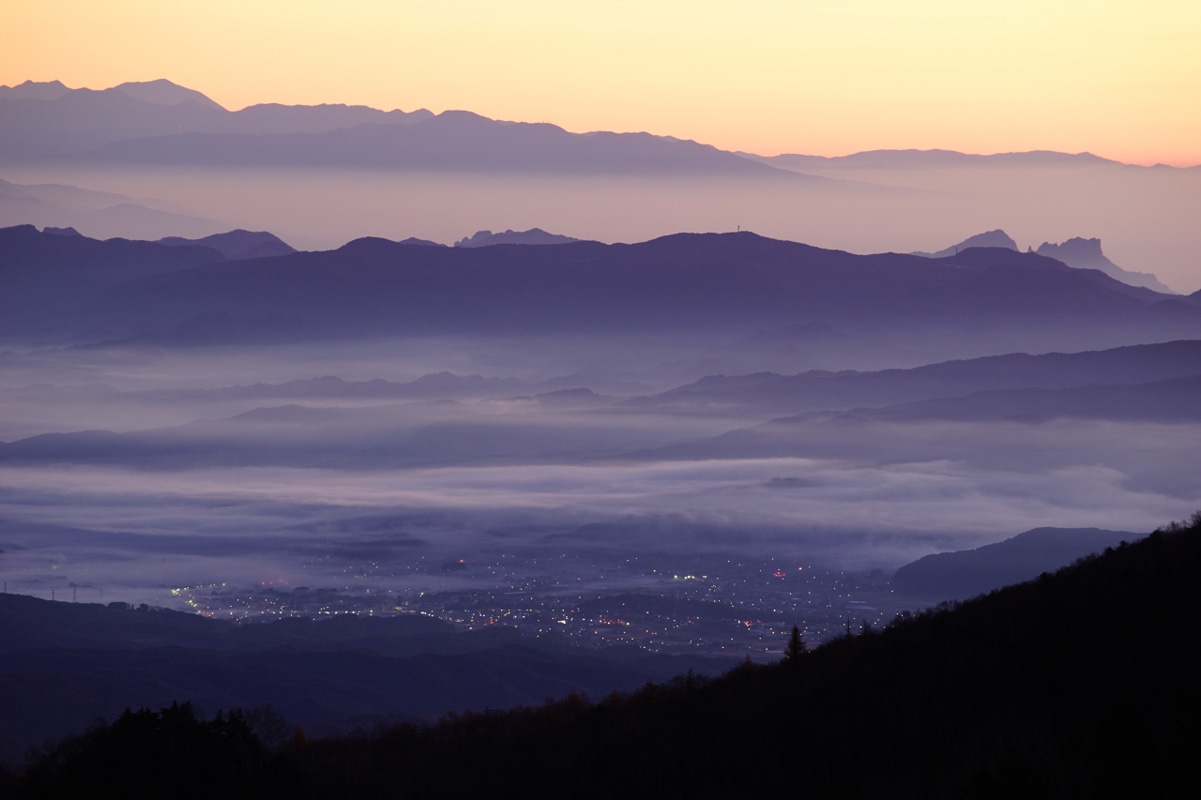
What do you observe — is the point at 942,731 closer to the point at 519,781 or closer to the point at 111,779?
the point at 519,781

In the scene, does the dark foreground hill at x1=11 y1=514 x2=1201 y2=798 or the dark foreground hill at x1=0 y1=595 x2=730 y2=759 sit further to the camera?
the dark foreground hill at x1=0 y1=595 x2=730 y2=759

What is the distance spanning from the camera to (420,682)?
6373 inches

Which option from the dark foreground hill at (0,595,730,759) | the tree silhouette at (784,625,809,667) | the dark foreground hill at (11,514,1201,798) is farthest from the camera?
the dark foreground hill at (0,595,730,759)

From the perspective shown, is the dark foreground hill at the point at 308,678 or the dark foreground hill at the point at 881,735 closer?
the dark foreground hill at the point at 881,735

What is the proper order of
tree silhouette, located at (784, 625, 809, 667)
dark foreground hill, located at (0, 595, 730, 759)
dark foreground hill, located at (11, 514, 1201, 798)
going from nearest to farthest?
dark foreground hill, located at (11, 514, 1201, 798)
tree silhouette, located at (784, 625, 809, 667)
dark foreground hill, located at (0, 595, 730, 759)

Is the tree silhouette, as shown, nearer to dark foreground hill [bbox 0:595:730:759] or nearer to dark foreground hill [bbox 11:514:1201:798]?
dark foreground hill [bbox 11:514:1201:798]

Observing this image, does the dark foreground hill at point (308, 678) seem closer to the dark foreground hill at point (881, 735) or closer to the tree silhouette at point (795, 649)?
the tree silhouette at point (795, 649)

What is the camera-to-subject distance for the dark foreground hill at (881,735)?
14.2m

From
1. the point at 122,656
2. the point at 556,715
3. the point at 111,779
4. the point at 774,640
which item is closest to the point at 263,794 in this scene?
the point at 111,779

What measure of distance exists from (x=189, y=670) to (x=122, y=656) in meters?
16.0

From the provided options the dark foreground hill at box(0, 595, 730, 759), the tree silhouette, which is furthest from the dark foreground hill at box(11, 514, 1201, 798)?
the dark foreground hill at box(0, 595, 730, 759)

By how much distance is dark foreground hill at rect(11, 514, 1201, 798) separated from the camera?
14211 mm

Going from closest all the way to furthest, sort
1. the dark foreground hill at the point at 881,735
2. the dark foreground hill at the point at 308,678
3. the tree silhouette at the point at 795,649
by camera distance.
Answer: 1. the dark foreground hill at the point at 881,735
2. the tree silhouette at the point at 795,649
3. the dark foreground hill at the point at 308,678

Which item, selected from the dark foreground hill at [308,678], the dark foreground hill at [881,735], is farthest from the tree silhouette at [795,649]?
the dark foreground hill at [308,678]
